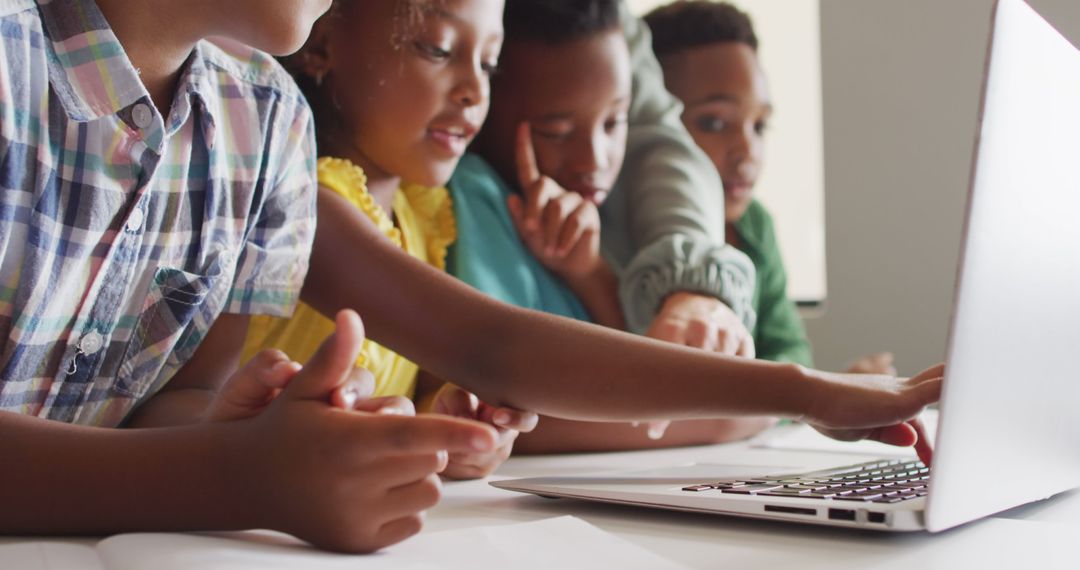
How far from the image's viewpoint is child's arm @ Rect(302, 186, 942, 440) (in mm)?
631

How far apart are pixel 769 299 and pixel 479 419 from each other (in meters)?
0.77

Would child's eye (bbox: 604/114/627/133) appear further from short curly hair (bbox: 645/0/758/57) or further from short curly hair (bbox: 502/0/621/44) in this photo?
short curly hair (bbox: 645/0/758/57)

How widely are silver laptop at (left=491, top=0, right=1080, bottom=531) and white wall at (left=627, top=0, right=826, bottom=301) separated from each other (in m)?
1.21

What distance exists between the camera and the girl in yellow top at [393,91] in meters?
0.92

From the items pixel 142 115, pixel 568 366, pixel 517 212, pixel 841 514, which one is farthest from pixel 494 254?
pixel 841 514

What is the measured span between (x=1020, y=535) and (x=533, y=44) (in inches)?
30.3

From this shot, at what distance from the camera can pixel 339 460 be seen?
42 centimetres

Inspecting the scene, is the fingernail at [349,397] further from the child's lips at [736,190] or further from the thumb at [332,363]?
the child's lips at [736,190]

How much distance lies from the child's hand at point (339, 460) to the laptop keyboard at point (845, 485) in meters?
0.19

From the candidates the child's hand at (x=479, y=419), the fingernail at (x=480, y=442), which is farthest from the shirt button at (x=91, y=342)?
the fingernail at (x=480, y=442)

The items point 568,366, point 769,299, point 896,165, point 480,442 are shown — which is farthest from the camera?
point 896,165

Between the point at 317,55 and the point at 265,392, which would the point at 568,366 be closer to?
the point at 265,392

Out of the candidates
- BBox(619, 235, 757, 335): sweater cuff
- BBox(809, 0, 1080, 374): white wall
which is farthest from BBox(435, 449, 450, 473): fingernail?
BBox(809, 0, 1080, 374): white wall

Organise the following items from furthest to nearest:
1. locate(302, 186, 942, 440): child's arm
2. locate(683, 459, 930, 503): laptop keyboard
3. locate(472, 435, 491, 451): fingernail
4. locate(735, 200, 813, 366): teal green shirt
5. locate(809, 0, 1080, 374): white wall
Result: locate(809, 0, 1080, 374): white wall → locate(735, 200, 813, 366): teal green shirt → locate(302, 186, 942, 440): child's arm → locate(683, 459, 930, 503): laptop keyboard → locate(472, 435, 491, 451): fingernail
